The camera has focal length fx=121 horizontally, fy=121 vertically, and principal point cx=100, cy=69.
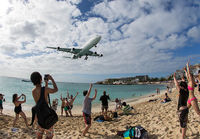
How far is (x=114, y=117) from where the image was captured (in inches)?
308

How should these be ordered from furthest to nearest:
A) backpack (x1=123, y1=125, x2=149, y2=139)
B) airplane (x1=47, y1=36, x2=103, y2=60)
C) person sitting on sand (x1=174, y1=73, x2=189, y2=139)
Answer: airplane (x1=47, y1=36, x2=103, y2=60) < backpack (x1=123, y1=125, x2=149, y2=139) < person sitting on sand (x1=174, y1=73, x2=189, y2=139)

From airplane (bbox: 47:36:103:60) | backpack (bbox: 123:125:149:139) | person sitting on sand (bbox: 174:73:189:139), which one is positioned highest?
airplane (bbox: 47:36:103:60)

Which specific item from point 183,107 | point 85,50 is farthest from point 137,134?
point 85,50

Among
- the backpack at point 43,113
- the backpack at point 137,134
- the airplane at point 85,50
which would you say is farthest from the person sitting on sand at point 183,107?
the airplane at point 85,50

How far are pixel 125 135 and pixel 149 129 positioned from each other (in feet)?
4.11

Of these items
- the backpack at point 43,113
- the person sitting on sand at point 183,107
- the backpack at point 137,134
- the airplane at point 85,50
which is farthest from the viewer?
the airplane at point 85,50

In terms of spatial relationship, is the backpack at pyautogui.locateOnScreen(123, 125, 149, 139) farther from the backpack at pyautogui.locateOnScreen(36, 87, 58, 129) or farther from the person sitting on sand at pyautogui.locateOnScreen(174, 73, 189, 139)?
the backpack at pyautogui.locateOnScreen(36, 87, 58, 129)

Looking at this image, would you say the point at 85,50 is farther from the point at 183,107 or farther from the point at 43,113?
the point at 43,113

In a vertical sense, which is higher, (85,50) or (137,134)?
(85,50)

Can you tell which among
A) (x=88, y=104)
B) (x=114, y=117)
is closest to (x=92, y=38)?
(x=114, y=117)

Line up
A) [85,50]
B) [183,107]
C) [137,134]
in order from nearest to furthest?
1. [183,107]
2. [137,134]
3. [85,50]

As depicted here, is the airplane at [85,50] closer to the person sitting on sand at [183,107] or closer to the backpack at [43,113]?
the person sitting on sand at [183,107]

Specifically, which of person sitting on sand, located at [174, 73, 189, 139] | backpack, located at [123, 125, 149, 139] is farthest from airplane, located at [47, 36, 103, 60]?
person sitting on sand, located at [174, 73, 189, 139]

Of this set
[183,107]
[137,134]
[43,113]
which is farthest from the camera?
[137,134]
